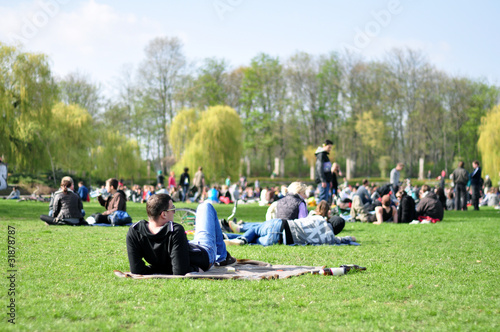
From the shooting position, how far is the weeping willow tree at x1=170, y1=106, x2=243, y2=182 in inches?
1626

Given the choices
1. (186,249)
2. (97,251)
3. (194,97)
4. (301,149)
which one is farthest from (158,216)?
(301,149)

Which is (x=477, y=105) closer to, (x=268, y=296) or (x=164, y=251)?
(x=164, y=251)

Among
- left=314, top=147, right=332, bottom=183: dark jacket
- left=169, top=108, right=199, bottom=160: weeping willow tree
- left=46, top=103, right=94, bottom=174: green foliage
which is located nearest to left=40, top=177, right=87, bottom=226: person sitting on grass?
left=314, top=147, right=332, bottom=183: dark jacket

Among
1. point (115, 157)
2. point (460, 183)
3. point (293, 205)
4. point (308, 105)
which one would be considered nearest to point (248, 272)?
point (293, 205)

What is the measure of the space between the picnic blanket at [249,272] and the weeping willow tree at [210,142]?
35.2 m

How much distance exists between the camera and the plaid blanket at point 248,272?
5352 mm

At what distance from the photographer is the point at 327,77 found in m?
59.5

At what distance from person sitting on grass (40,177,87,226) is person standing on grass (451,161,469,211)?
1517 centimetres

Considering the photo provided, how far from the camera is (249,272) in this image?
5.70 m

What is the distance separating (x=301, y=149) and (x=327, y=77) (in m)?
9.11

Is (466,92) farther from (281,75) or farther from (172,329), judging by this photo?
(172,329)

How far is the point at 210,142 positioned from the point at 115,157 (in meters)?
10.2

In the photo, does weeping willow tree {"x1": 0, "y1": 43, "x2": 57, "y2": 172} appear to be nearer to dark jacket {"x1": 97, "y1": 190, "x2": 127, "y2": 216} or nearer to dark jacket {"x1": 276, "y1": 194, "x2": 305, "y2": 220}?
dark jacket {"x1": 97, "y1": 190, "x2": 127, "y2": 216}

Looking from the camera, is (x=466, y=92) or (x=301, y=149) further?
(x=301, y=149)
